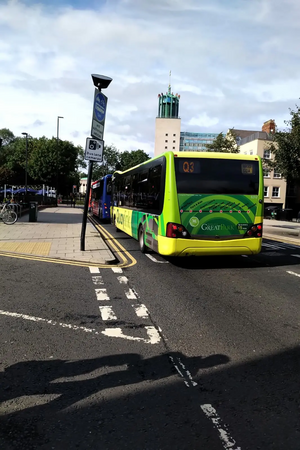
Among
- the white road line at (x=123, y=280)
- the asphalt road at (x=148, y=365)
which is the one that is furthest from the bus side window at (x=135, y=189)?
the asphalt road at (x=148, y=365)

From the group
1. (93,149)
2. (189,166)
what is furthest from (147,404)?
(93,149)

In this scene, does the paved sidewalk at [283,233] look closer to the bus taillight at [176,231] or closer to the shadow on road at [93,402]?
the bus taillight at [176,231]

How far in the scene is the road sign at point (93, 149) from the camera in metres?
10.4

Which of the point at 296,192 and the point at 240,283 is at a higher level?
the point at 296,192

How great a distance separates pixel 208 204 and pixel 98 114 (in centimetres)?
424

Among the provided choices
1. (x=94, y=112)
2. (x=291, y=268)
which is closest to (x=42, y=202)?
(x=94, y=112)

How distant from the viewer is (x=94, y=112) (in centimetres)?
1034

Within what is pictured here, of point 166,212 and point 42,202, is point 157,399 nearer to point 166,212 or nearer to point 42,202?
point 166,212

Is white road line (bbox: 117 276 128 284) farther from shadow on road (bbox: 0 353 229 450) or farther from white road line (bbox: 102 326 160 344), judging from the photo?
shadow on road (bbox: 0 353 229 450)

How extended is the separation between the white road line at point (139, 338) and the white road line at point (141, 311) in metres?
0.46

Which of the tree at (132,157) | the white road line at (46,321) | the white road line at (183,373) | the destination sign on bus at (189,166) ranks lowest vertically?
the white road line at (46,321)

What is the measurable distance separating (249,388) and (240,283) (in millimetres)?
4384

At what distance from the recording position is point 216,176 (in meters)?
8.91

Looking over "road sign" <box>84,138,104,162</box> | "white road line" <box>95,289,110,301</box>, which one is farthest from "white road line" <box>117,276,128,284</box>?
"road sign" <box>84,138,104,162</box>
